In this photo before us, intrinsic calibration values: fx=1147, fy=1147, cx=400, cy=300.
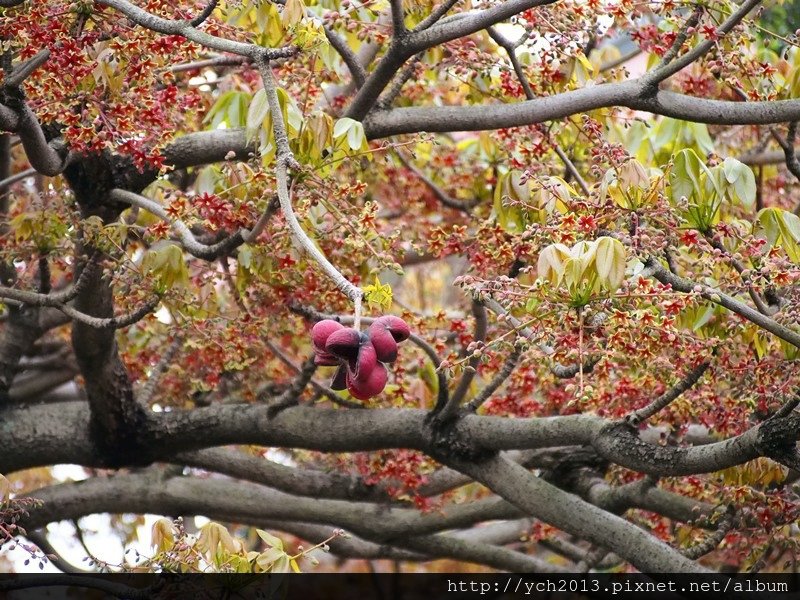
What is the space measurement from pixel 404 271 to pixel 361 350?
1840 mm

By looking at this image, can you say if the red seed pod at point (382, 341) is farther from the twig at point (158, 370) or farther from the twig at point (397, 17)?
the twig at point (158, 370)

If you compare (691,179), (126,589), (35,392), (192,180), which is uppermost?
(192,180)

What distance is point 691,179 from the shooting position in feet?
11.5

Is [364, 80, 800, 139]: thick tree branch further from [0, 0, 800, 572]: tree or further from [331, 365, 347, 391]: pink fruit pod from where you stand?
[331, 365, 347, 391]: pink fruit pod

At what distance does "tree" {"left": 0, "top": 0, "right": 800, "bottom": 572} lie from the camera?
3.31 m

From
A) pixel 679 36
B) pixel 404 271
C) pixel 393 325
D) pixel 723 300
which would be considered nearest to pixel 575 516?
pixel 404 271

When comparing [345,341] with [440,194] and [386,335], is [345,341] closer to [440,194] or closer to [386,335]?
[386,335]

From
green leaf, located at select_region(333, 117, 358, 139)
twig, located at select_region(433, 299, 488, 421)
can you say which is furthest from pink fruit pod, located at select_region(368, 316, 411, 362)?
green leaf, located at select_region(333, 117, 358, 139)

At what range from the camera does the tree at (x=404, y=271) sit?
331 cm

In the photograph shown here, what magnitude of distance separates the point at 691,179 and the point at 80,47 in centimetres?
195

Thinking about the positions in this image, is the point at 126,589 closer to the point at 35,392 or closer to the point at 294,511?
the point at 294,511

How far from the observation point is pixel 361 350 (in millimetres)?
2346

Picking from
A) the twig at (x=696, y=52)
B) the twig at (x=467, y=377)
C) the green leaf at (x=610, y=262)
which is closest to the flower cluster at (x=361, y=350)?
the green leaf at (x=610, y=262)

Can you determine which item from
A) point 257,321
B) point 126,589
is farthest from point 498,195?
point 126,589
